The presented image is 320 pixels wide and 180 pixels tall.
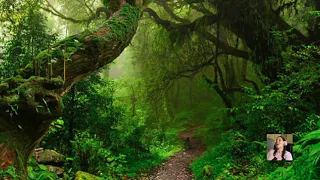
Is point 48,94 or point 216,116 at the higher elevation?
point 48,94

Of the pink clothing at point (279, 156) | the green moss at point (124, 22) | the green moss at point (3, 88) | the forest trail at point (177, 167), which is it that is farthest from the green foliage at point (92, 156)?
the pink clothing at point (279, 156)

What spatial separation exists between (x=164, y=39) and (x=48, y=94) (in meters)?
9.95

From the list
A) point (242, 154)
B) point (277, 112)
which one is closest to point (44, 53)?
point (277, 112)

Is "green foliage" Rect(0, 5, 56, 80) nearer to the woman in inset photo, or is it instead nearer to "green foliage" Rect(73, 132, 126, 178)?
"green foliage" Rect(73, 132, 126, 178)

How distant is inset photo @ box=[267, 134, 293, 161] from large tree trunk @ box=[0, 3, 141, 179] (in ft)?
11.1

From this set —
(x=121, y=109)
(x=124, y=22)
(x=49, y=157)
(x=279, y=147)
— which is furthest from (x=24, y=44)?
(x=279, y=147)

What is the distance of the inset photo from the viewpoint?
3.37m

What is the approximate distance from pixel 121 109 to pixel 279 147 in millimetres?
7545

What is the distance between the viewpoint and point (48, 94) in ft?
13.5

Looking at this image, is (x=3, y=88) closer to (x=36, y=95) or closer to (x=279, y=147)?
(x=36, y=95)

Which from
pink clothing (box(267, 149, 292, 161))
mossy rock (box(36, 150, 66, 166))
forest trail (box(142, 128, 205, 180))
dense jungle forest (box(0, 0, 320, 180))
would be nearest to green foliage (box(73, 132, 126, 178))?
dense jungle forest (box(0, 0, 320, 180))

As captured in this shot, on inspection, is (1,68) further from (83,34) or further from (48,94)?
(48,94)

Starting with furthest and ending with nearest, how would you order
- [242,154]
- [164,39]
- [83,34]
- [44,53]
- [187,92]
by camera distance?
[187,92], [164,39], [242,154], [83,34], [44,53]

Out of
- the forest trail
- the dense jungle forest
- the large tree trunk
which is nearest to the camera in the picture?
the large tree trunk
